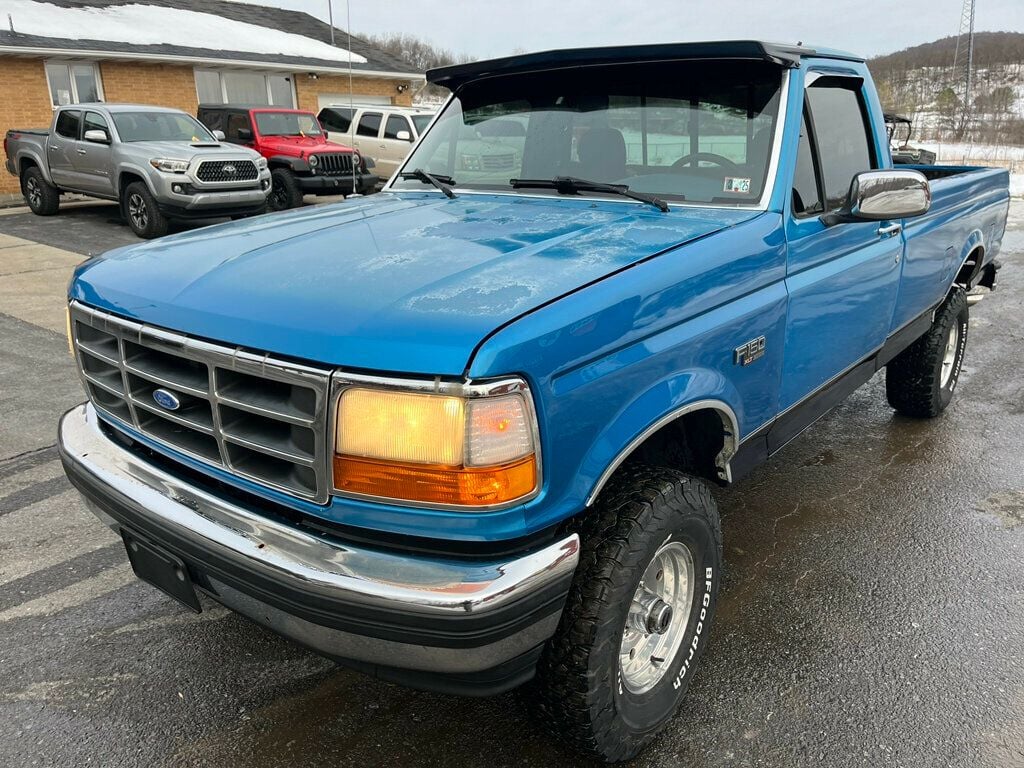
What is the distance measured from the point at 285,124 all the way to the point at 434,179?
12829 mm

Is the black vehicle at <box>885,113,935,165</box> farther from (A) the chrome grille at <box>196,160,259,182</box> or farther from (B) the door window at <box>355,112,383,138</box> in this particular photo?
(B) the door window at <box>355,112,383,138</box>

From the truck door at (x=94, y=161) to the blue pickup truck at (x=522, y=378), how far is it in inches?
422

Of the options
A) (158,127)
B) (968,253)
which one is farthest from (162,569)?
(158,127)

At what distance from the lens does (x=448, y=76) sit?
3812mm

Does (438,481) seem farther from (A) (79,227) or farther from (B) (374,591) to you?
(A) (79,227)

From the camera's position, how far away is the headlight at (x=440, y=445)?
1.82m

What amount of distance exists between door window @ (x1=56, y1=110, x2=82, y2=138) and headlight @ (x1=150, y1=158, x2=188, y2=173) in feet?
8.03

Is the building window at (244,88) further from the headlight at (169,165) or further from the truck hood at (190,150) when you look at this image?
the headlight at (169,165)

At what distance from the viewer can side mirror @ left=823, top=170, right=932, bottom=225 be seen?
3006mm

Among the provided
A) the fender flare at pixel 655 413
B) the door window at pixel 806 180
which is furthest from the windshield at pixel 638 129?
the fender flare at pixel 655 413

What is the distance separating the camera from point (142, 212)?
39.1ft

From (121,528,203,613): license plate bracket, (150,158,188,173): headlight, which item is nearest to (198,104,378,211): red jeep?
(150,158,188,173): headlight

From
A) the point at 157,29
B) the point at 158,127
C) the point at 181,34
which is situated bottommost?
the point at 158,127

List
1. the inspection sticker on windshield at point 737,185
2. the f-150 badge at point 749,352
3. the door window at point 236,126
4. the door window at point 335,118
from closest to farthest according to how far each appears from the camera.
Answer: the f-150 badge at point 749,352 → the inspection sticker on windshield at point 737,185 → the door window at point 236,126 → the door window at point 335,118
